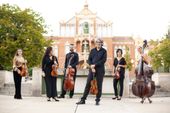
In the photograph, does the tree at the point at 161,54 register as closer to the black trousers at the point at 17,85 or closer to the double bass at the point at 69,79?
the double bass at the point at 69,79

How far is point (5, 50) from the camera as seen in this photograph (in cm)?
3603

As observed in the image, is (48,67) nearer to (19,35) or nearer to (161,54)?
(161,54)

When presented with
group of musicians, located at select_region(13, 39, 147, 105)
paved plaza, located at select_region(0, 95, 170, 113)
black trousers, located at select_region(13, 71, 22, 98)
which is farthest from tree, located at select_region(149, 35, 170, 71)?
paved plaza, located at select_region(0, 95, 170, 113)

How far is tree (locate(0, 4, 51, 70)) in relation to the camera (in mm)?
36425

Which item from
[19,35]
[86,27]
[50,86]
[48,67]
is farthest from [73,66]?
[86,27]

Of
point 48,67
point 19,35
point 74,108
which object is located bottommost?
point 74,108

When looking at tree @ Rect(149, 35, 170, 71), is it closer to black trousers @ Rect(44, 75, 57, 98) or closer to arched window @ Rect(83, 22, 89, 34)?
black trousers @ Rect(44, 75, 57, 98)

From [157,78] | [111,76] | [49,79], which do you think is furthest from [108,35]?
[49,79]

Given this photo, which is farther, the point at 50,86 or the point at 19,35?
the point at 19,35

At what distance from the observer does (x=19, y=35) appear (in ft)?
126

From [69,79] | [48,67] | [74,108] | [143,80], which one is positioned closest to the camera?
[74,108]

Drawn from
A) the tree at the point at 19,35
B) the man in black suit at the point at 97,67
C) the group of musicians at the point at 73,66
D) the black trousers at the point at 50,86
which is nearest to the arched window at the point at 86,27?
the tree at the point at 19,35

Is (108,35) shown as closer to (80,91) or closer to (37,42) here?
(37,42)

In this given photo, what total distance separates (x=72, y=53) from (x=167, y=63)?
20.8 metres
